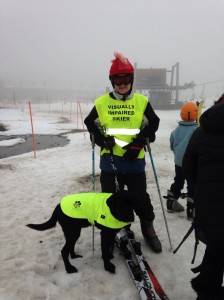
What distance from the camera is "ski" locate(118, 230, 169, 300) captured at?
2883mm

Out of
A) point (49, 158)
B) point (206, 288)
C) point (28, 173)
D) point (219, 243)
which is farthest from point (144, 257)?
point (49, 158)

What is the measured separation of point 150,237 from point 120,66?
2455mm

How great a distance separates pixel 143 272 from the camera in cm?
323

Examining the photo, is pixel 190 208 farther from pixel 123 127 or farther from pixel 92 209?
pixel 92 209

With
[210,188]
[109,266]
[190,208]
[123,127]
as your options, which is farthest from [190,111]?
[109,266]

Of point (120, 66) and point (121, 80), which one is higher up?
point (120, 66)

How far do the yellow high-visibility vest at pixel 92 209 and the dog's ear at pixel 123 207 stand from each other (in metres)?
0.08

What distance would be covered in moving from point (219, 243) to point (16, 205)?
470 centimetres

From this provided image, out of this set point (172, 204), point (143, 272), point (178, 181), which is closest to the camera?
point (143, 272)

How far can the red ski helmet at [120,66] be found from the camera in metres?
3.44

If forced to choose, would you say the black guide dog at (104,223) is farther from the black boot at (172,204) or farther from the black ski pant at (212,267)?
the black boot at (172,204)

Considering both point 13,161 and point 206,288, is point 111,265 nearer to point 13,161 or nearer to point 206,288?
point 206,288

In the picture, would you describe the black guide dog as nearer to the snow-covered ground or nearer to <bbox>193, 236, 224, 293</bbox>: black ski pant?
the snow-covered ground

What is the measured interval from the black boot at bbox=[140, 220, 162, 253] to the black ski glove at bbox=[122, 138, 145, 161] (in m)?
1.08
